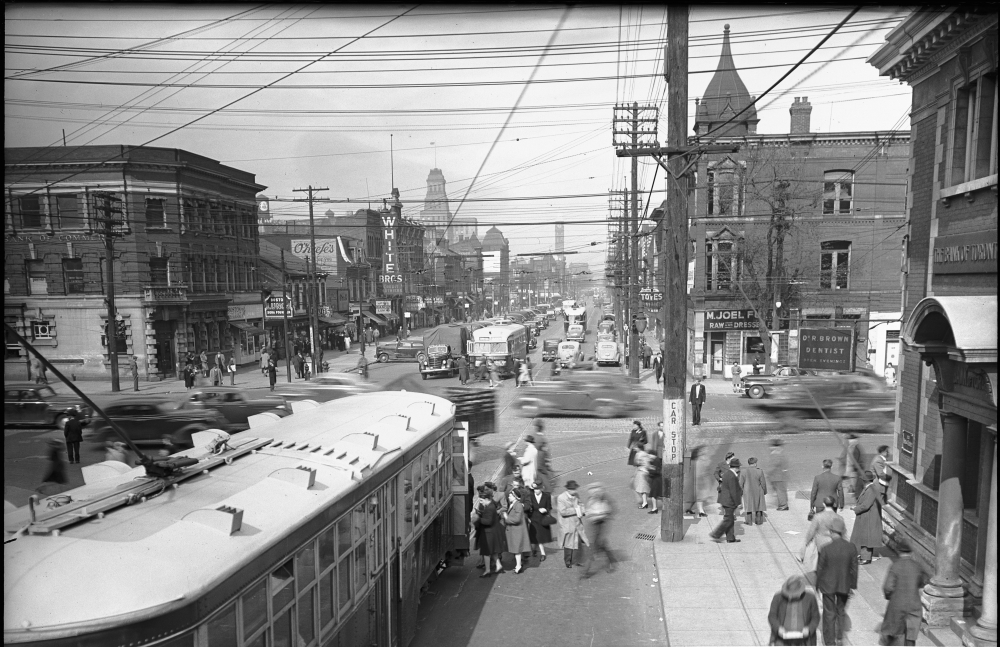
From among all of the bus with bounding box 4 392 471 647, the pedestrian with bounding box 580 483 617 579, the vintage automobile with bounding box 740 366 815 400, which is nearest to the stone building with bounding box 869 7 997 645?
the pedestrian with bounding box 580 483 617 579

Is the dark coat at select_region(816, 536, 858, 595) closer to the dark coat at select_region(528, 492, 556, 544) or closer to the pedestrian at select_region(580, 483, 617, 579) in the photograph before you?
the pedestrian at select_region(580, 483, 617, 579)

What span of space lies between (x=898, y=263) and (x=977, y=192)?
13344mm

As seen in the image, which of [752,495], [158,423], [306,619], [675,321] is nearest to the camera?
[306,619]

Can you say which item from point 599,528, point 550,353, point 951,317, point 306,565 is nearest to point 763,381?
point 599,528

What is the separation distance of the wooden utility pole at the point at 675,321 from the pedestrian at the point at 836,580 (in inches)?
134

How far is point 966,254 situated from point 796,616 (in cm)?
457

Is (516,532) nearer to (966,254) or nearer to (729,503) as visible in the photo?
(729,503)

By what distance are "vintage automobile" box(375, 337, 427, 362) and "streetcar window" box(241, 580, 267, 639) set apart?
26727mm

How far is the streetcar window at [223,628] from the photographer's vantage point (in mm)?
3141

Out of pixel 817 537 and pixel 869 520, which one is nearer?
pixel 817 537

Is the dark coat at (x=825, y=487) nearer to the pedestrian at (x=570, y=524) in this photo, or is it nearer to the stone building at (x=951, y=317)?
the stone building at (x=951, y=317)

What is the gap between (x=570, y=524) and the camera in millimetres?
8492

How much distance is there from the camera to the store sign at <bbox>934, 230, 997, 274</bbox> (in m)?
6.52

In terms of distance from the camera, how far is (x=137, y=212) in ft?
20.9
